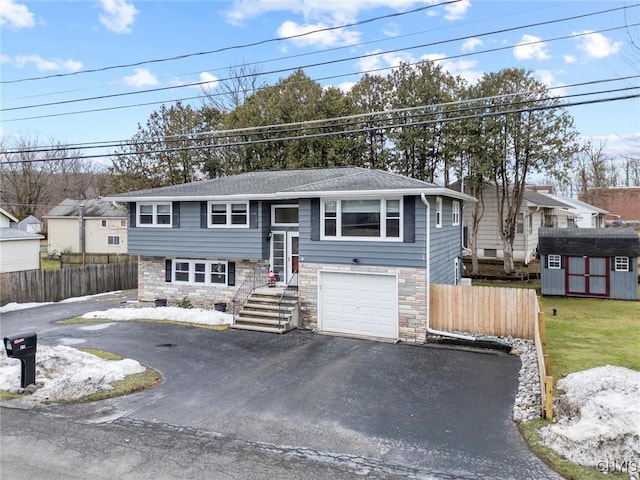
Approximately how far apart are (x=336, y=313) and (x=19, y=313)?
42.0ft

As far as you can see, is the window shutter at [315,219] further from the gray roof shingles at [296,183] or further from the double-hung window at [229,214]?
the double-hung window at [229,214]

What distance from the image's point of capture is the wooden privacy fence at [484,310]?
12.5 metres

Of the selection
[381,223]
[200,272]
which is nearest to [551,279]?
[381,223]

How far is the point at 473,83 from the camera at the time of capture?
79.8 ft

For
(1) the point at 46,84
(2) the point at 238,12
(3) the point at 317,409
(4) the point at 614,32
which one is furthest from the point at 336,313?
(1) the point at 46,84

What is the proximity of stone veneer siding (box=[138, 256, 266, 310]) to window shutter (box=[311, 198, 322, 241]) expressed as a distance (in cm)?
319

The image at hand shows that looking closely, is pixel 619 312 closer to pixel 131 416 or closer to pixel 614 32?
pixel 614 32

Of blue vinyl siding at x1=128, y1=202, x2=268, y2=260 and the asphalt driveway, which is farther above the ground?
blue vinyl siding at x1=128, y1=202, x2=268, y2=260

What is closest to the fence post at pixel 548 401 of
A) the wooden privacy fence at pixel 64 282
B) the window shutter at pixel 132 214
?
the window shutter at pixel 132 214

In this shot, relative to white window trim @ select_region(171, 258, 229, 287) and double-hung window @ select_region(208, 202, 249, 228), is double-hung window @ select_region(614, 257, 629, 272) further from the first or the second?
white window trim @ select_region(171, 258, 229, 287)

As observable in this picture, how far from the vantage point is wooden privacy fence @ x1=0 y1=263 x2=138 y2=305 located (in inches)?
752

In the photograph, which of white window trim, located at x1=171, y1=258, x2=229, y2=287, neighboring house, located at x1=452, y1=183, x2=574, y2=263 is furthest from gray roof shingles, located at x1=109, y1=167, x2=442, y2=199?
neighboring house, located at x1=452, y1=183, x2=574, y2=263

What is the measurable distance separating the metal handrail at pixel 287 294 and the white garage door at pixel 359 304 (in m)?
1.08

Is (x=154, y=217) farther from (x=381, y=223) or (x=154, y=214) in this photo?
(x=381, y=223)
